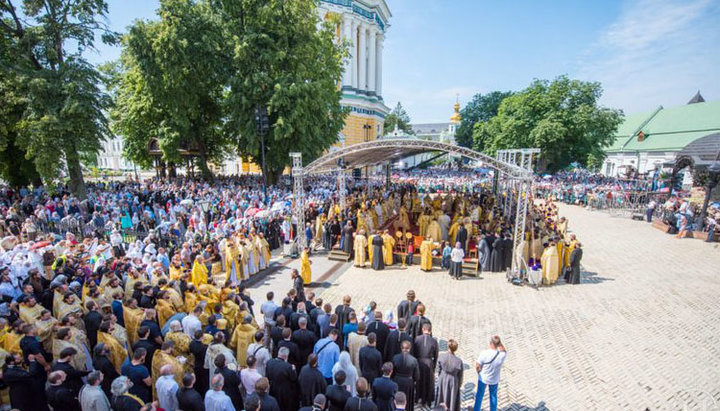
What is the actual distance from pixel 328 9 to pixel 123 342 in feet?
145

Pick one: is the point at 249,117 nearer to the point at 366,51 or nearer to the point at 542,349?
the point at 542,349

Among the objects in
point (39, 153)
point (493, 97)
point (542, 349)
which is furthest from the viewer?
point (493, 97)

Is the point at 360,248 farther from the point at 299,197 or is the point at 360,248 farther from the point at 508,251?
the point at 508,251

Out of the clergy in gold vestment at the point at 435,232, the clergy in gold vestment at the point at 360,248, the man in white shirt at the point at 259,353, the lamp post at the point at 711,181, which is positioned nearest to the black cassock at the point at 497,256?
the clergy in gold vestment at the point at 435,232

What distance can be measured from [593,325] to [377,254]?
259 inches

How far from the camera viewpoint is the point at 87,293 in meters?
7.09

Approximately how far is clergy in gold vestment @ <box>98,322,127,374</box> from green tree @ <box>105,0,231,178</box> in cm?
2048

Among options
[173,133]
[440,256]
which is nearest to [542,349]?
[440,256]

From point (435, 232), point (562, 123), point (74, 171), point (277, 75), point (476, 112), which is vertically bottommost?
point (435, 232)

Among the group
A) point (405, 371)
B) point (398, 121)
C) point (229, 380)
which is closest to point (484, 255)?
point (405, 371)

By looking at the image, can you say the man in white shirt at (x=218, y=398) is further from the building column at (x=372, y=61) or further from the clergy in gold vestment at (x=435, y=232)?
the building column at (x=372, y=61)

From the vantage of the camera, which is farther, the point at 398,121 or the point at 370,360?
the point at 398,121

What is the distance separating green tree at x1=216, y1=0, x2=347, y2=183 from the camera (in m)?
22.1

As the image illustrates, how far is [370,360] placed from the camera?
5.16 meters
